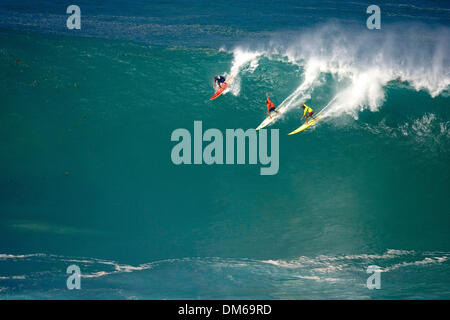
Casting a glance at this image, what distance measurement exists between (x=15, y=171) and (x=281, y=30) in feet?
23.2

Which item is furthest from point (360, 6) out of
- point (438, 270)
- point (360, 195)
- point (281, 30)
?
point (438, 270)

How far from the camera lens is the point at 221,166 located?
904 centimetres

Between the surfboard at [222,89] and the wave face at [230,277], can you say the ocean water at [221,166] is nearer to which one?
the wave face at [230,277]

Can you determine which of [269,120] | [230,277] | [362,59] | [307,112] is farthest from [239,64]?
[230,277]

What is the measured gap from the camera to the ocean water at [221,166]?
859cm

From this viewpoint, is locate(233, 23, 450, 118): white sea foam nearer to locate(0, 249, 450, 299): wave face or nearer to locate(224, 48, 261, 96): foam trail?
locate(224, 48, 261, 96): foam trail

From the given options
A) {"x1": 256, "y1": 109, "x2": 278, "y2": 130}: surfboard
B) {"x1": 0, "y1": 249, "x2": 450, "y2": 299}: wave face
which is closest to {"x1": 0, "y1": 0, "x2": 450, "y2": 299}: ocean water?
{"x1": 0, "y1": 249, "x2": 450, "y2": 299}: wave face

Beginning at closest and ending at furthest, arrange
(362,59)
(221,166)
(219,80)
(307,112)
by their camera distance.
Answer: (221,166)
(307,112)
(219,80)
(362,59)

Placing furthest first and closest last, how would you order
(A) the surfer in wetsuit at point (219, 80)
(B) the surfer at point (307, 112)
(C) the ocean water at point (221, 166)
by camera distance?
(A) the surfer in wetsuit at point (219, 80) → (B) the surfer at point (307, 112) → (C) the ocean water at point (221, 166)

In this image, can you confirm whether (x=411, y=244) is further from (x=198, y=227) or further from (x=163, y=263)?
(x=163, y=263)

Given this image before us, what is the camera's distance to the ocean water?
859 centimetres

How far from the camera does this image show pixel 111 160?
9016mm

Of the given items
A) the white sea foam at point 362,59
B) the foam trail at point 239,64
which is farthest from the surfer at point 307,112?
the foam trail at point 239,64

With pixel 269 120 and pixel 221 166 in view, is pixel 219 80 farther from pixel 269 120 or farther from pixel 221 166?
pixel 221 166
